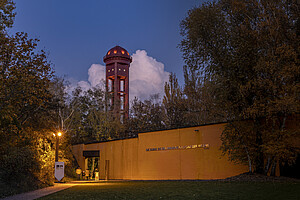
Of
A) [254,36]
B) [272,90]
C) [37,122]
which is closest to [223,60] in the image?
[254,36]

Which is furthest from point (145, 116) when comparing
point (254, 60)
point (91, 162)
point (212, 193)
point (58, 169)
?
point (212, 193)

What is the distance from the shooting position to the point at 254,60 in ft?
45.6

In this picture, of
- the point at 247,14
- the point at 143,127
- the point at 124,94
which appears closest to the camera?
the point at 247,14

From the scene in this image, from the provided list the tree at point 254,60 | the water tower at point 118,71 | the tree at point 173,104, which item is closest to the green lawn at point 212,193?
the tree at point 254,60

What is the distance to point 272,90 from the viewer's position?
42.8ft

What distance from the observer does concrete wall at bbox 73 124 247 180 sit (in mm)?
17672

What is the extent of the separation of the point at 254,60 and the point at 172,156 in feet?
30.6

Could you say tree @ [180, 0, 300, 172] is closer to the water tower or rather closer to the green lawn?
the green lawn

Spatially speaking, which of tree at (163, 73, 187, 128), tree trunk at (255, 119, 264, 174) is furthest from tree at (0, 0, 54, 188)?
tree at (163, 73, 187, 128)

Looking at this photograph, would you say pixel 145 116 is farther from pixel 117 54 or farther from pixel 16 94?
pixel 16 94

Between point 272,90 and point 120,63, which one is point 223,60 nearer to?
point 272,90

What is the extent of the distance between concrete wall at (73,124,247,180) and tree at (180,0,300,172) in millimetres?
2688

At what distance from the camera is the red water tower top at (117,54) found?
4694 centimetres

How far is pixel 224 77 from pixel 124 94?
32.9 meters
